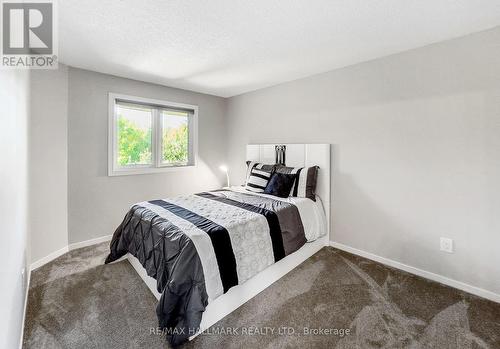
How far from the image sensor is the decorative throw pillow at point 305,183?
9.87 ft

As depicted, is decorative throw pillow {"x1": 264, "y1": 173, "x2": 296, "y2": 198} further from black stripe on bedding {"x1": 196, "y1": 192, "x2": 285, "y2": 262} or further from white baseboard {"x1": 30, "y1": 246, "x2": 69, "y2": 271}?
white baseboard {"x1": 30, "y1": 246, "x2": 69, "y2": 271}

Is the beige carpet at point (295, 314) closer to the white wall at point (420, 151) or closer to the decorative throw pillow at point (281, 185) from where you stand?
the white wall at point (420, 151)

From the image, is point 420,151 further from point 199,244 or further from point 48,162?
point 48,162

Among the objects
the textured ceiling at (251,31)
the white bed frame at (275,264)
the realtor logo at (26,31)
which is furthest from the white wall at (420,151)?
the realtor logo at (26,31)

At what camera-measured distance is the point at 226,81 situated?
11.7ft

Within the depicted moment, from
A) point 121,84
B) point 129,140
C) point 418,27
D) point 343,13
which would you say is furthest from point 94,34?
point 418,27

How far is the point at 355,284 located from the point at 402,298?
0.38 m

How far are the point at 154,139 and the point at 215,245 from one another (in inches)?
102

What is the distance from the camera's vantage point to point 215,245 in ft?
5.93

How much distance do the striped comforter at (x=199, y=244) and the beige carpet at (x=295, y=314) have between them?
0.26m

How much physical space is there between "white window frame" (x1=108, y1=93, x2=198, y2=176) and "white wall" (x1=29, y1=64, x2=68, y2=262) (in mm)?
496

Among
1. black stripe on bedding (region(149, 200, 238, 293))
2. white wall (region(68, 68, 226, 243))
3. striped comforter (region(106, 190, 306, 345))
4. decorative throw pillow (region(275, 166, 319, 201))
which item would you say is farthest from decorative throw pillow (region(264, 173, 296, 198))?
white wall (region(68, 68, 226, 243))

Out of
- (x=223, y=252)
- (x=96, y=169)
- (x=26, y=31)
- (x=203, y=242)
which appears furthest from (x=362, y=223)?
(x=26, y=31)

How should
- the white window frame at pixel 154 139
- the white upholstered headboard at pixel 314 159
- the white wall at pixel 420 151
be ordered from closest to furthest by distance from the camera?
1. the white wall at pixel 420 151
2. the white upholstered headboard at pixel 314 159
3. the white window frame at pixel 154 139
